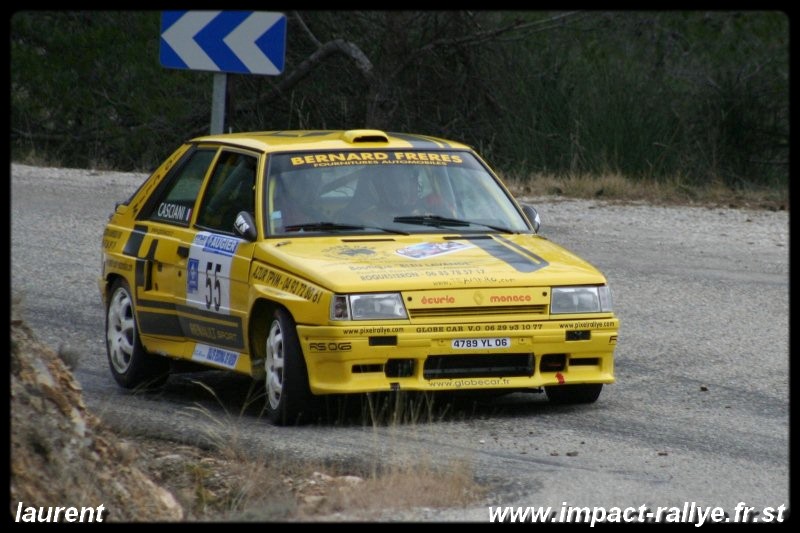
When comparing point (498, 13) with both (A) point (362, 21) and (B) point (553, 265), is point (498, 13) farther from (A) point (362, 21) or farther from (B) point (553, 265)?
(B) point (553, 265)

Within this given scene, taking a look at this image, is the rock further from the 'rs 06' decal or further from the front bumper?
the 'rs 06' decal

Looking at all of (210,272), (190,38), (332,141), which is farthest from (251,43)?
(210,272)

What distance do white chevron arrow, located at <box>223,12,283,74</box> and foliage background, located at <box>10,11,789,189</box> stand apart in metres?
10.1

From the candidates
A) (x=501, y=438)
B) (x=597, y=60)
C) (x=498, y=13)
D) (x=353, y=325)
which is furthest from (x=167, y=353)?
(x=498, y=13)

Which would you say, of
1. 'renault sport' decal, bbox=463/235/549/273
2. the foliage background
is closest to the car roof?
'renault sport' decal, bbox=463/235/549/273

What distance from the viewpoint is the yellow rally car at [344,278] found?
754cm

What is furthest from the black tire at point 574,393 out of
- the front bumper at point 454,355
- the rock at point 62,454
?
the rock at point 62,454

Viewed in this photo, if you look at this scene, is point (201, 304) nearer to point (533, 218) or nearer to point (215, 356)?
point (215, 356)

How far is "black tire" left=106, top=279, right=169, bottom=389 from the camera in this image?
9.08m

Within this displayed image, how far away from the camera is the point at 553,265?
8.03 m

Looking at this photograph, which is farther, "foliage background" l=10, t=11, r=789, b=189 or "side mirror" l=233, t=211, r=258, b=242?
"foliage background" l=10, t=11, r=789, b=189

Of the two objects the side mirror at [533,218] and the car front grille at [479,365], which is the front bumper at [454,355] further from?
the side mirror at [533,218]

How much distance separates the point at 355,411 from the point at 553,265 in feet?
4.57

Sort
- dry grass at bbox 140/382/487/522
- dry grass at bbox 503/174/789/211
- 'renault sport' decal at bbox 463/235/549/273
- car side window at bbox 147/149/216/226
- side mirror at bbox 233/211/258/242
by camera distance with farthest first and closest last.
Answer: dry grass at bbox 503/174/789/211, car side window at bbox 147/149/216/226, side mirror at bbox 233/211/258/242, 'renault sport' decal at bbox 463/235/549/273, dry grass at bbox 140/382/487/522
